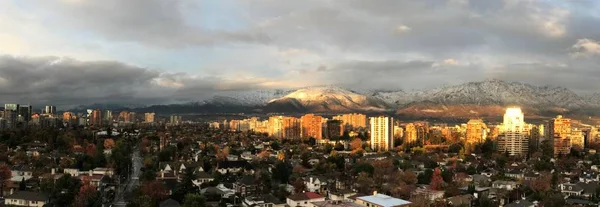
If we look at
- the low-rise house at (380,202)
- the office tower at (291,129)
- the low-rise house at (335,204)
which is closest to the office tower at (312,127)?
the office tower at (291,129)

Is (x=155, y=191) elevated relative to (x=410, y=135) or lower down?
lower down

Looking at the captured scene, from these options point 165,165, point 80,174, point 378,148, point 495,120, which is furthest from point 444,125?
point 80,174

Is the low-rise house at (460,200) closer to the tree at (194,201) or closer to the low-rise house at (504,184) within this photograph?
the low-rise house at (504,184)

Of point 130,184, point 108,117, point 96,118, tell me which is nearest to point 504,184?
point 130,184

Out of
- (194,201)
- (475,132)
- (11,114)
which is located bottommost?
(194,201)

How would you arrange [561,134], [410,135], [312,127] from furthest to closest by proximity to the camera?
1. [312,127]
2. [410,135]
3. [561,134]

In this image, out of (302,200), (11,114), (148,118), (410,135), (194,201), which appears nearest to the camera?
(194,201)

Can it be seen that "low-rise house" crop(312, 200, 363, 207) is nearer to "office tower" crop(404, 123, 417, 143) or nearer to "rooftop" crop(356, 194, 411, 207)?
"rooftop" crop(356, 194, 411, 207)

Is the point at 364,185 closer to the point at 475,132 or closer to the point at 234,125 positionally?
the point at 475,132
